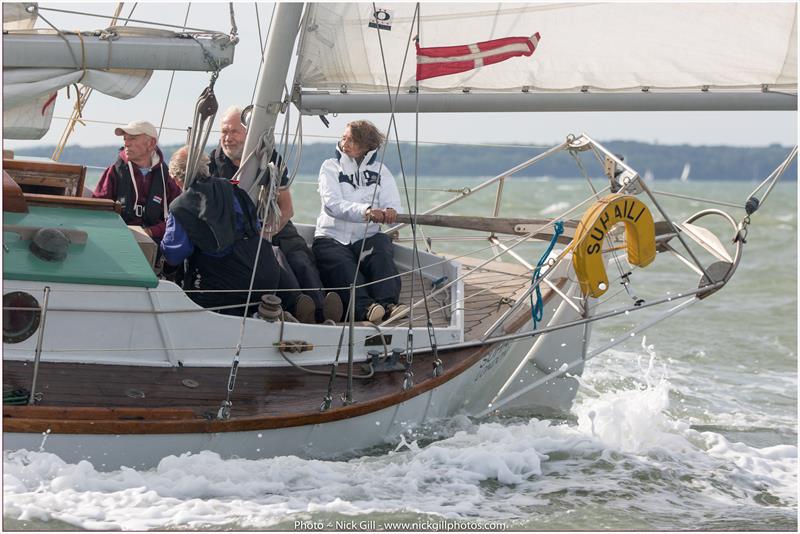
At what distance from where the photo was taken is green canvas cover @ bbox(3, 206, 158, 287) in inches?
203

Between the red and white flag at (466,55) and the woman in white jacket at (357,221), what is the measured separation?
50 centimetres

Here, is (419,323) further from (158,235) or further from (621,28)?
(621,28)

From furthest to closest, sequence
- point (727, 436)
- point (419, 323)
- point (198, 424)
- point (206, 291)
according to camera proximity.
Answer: point (727, 436)
point (419, 323)
point (206, 291)
point (198, 424)

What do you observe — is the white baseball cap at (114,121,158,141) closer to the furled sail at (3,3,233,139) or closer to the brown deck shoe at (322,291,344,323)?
the furled sail at (3,3,233,139)

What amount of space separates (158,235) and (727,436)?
3.76 m

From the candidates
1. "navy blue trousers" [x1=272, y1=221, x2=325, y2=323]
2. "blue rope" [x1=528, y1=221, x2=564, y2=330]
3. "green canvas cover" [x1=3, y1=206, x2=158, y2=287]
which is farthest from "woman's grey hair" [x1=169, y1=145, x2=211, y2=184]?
"blue rope" [x1=528, y1=221, x2=564, y2=330]

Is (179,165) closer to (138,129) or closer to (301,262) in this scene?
(138,129)

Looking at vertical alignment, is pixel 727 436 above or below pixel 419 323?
below

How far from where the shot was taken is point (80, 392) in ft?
16.3

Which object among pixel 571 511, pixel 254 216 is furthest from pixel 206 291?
pixel 571 511

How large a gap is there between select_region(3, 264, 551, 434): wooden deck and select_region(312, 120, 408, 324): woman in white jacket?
0.60 metres

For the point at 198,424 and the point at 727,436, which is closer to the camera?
the point at 198,424

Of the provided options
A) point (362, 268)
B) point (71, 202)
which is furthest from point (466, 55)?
point (71, 202)

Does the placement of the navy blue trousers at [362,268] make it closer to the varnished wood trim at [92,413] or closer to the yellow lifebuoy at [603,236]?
the yellow lifebuoy at [603,236]
